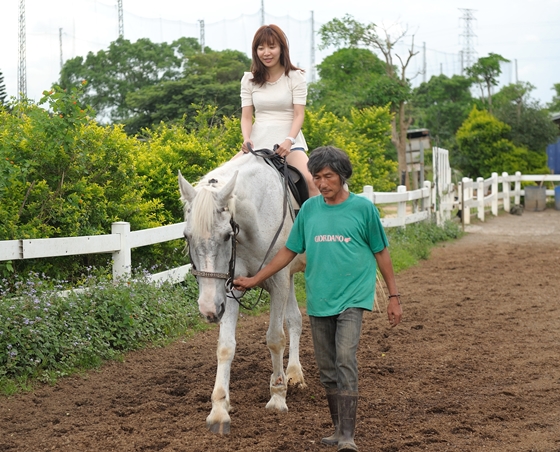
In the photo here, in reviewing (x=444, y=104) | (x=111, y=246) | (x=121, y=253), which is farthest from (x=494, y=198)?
(x=444, y=104)

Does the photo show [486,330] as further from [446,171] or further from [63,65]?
[63,65]

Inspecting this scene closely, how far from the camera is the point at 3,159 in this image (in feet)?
20.7

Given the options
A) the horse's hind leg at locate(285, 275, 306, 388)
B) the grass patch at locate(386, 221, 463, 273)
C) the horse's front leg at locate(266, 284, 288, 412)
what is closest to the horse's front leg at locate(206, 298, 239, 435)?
the horse's front leg at locate(266, 284, 288, 412)

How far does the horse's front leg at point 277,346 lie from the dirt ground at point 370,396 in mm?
138

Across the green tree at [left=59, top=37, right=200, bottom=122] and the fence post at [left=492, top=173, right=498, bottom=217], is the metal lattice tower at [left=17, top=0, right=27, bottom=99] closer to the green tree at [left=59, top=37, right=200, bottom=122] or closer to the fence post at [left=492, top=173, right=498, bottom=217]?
the green tree at [left=59, top=37, right=200, bottom=122]

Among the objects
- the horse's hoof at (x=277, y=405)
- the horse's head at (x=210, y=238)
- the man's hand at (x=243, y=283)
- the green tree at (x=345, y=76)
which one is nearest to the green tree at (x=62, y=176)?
the horse's head at (x=210, y=238)

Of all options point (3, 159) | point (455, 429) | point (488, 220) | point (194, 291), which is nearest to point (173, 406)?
point (455, 429)

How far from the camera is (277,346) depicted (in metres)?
5.41

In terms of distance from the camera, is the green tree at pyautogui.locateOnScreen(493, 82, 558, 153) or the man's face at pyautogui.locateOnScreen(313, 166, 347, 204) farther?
the green tree at pyautogui.locateOnScreen(493, 82, 558, 153)

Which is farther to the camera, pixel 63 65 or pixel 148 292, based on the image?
pixel 63 65

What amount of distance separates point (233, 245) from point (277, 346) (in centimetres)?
102

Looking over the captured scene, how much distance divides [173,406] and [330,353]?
57.9 inches

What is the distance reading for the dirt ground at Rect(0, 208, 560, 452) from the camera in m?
4.47

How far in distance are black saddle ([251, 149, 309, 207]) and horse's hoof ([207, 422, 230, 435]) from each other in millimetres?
1901
